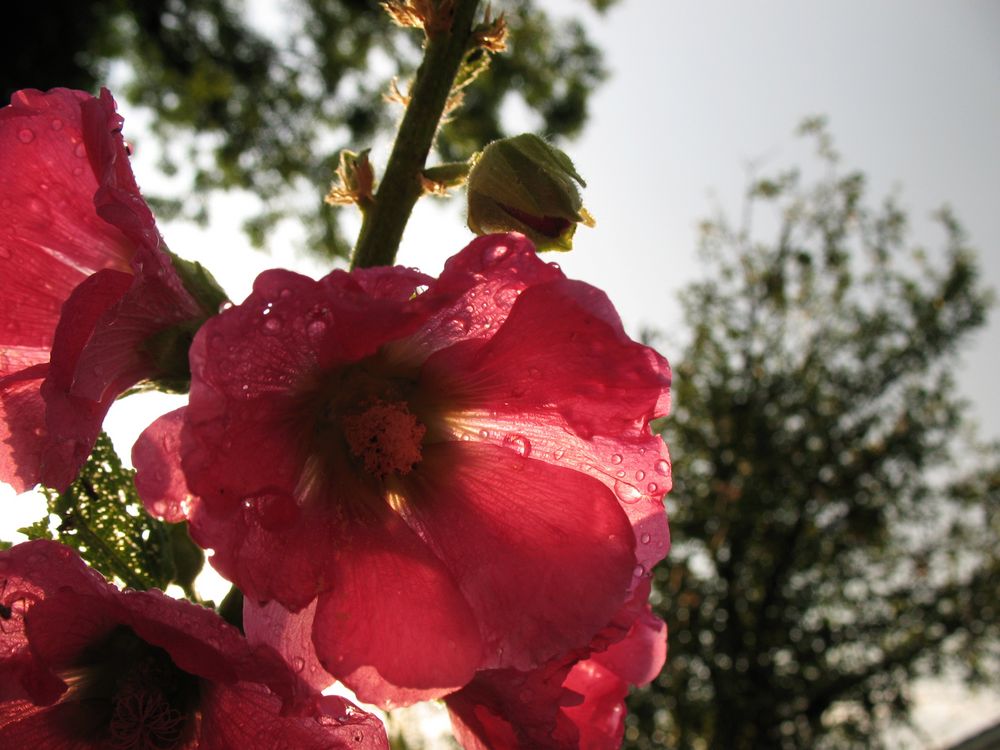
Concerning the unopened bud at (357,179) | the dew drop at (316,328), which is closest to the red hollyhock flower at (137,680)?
the dew drop at (316,328)

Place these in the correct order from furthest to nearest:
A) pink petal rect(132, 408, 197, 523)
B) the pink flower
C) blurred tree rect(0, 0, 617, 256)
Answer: blurred tree rect(0, 0, 617, 256) → the pink flower → pink petal rect(132, 408, 197, 523)

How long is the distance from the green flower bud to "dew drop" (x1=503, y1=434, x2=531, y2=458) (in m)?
0.20

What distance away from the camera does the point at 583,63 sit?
842 cm

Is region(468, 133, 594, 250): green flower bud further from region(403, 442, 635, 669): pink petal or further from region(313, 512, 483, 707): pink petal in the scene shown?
region(313, 512, 483, 707): pink petal

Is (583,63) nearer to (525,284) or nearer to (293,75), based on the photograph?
(293,75)

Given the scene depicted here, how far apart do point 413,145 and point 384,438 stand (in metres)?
0.29

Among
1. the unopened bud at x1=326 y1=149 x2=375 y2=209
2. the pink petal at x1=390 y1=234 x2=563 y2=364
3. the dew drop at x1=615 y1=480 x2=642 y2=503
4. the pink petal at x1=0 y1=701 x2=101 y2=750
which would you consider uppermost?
the unopened bud at x1=326 y1=149 x2=375 y2=209

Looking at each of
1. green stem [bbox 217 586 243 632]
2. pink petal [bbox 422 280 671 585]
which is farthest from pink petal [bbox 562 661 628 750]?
green stem [bbox 217 586 243 632]

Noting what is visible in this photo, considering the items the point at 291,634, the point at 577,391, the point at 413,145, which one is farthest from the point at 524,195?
the point at 291,634

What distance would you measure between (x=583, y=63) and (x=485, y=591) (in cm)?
835

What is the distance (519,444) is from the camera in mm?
813

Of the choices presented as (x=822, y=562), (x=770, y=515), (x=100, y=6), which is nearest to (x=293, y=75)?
(x=100, y=6)

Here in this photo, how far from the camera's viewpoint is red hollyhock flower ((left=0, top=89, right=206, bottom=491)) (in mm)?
651

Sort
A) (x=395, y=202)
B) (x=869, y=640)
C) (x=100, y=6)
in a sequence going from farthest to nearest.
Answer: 1. (x=869, y=640)
2. (x=100, y=6)
3. (x=395, y=202)
